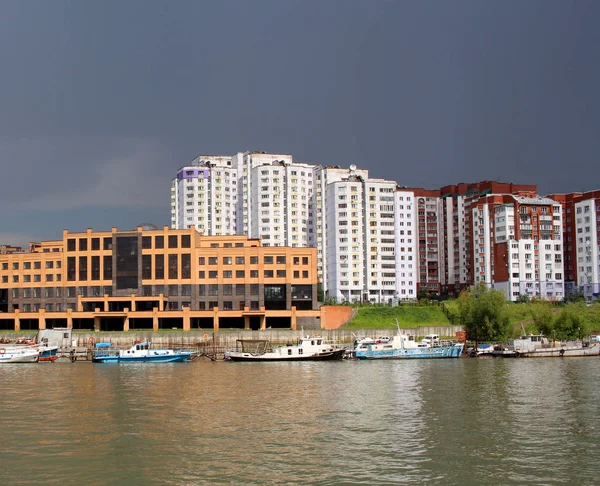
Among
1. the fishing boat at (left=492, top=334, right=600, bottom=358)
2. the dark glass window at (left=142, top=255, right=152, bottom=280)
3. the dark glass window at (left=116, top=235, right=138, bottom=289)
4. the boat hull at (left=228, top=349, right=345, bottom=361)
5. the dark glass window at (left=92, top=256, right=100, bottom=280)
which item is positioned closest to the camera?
the boat hull at (left=228, top=349, right=345, bottom=361)

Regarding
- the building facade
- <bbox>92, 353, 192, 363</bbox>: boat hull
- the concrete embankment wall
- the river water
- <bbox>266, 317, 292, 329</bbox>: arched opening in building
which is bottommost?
<bbox>92, 353, 192, 363</bbox>: boat hull

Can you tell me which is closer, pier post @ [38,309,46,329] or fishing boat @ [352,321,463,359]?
fishing boat @ [352,321,463,359]

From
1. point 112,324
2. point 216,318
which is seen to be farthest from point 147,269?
point 216,318

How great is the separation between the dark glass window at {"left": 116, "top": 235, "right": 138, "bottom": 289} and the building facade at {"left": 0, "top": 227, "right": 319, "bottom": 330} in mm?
173

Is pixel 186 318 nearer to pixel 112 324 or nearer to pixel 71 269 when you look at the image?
pixel 112 324

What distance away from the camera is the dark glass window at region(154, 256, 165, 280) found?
13238 centimetres

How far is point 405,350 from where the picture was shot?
4131 inches

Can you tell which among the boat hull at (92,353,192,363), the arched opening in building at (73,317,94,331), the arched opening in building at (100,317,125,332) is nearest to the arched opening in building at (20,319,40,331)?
the arched opening in building at (73,317,94,331)

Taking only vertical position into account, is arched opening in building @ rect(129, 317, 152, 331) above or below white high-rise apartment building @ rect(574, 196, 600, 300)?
below

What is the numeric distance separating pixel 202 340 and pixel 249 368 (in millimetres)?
31083

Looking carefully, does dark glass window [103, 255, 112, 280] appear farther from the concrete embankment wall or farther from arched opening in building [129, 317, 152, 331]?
the concrete embankment wall

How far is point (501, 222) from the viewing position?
6629 inches

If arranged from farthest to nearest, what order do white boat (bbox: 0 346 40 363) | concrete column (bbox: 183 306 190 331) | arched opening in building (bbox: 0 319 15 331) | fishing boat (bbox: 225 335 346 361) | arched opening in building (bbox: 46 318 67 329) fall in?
arched opening in building (bbox: 0 319 15 331)
arched opening in building (bbox: 46 318 67 329)
concrete column (bbox: 183 306 190 331)
white boat (bbox: 0 346 40 363)
fishing boat (bbox: 225 335 346 361)

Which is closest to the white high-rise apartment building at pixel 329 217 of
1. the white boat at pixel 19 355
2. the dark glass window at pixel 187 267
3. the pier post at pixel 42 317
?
the dark glass window at pixel 187 267
